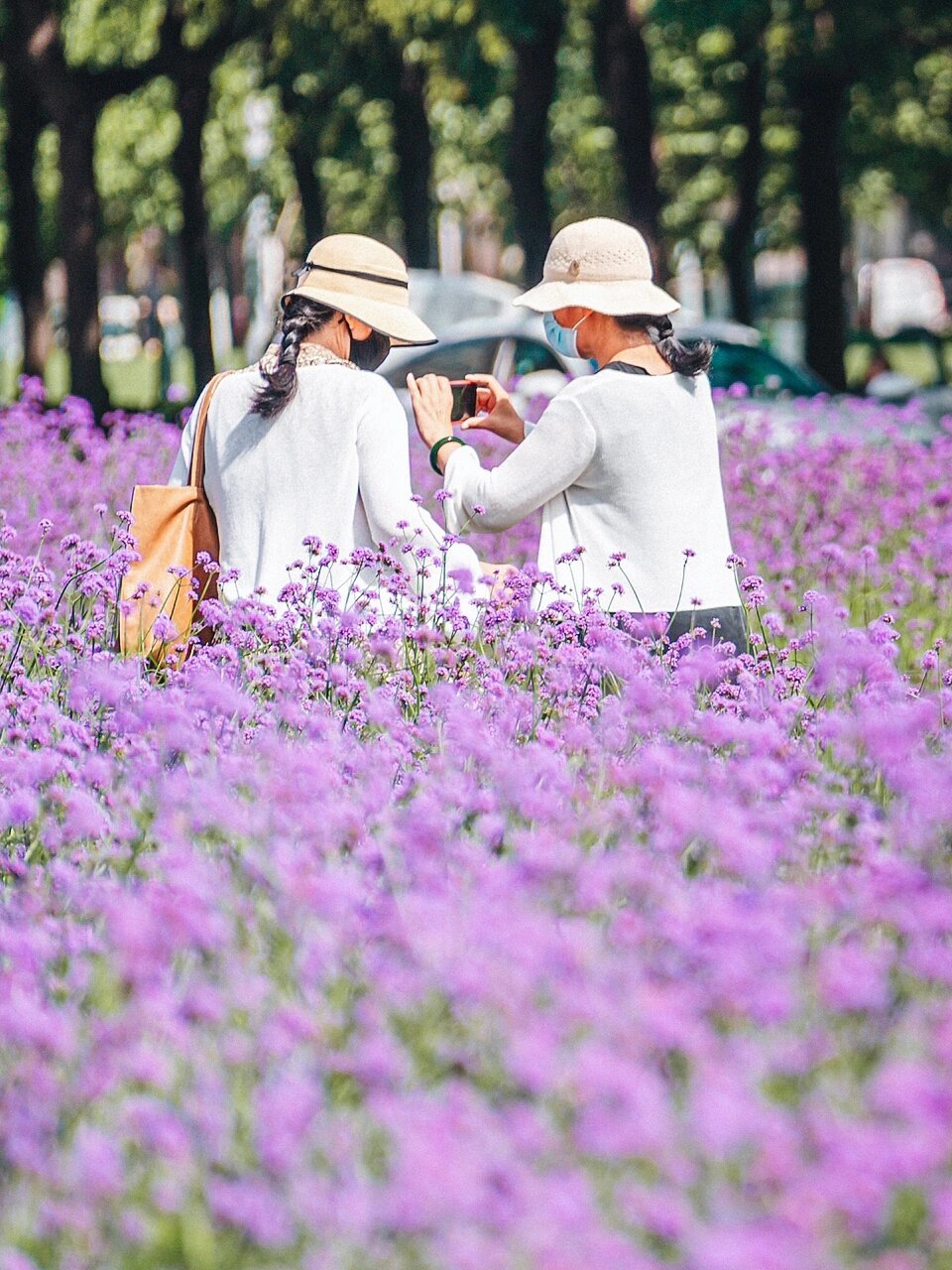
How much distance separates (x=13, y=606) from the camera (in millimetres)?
4785

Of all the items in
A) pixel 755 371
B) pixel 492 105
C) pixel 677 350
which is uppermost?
pixel 492 105

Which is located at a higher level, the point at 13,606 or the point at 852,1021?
the point at 13,606

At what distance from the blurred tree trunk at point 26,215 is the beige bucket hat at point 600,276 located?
18.3 meters

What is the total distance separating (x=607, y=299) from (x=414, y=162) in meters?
24.7

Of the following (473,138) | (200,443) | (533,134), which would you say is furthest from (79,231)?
(473,138)

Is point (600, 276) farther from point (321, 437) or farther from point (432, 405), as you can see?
point (321, 437)

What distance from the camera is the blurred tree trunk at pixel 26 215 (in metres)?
23.2

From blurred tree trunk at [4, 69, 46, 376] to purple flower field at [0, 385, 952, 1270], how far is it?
19.9 m

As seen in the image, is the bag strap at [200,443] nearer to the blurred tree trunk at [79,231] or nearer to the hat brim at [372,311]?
the hat brim at [372,311]

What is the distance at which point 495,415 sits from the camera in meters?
5.59

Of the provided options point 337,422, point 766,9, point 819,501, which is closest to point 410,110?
point 766,9

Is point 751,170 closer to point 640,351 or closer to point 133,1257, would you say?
point 640,351

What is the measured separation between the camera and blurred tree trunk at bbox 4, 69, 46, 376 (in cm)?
2325

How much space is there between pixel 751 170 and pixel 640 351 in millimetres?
27560
